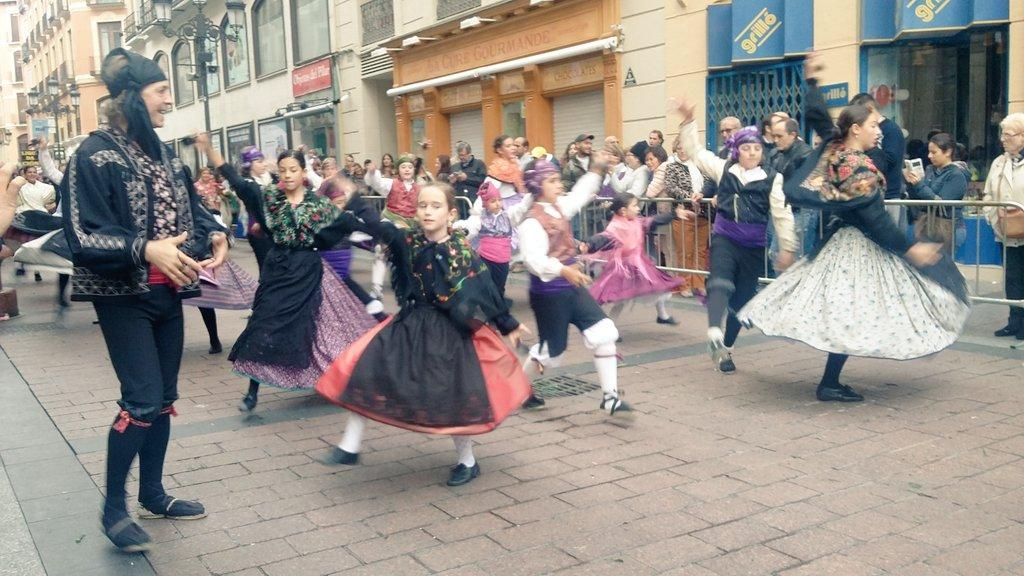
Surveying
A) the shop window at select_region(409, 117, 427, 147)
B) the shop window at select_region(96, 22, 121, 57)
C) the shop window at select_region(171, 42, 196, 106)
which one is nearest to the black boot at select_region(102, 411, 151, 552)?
the shop window at select_region(409, 117, 427, 147)

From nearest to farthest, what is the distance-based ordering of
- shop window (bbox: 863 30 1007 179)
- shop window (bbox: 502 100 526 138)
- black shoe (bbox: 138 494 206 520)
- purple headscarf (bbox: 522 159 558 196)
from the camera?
black shoe (bbox: 138 494 206 520)
purple headscarf (bbox: 522 159 558 196)
shop window (bbox: 863 30 1007 179)
shop window (bbox: 502 100 526 138)

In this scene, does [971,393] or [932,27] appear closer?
[971,393]

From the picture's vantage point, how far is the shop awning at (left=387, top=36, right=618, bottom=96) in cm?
1539

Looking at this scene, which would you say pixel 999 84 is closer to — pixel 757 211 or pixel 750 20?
pixel 750 20

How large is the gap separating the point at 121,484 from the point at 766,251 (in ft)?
23.1

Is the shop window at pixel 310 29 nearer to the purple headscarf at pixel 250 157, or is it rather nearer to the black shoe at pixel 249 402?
the purple headscarf at pixel 250 157

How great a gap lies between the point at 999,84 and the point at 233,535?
975cm

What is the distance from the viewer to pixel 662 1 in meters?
14.2

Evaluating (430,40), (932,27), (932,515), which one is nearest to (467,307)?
(932,515)

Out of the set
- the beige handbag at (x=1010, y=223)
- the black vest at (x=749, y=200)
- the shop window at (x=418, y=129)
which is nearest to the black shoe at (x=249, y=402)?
the black vest at (x=749, y=200)

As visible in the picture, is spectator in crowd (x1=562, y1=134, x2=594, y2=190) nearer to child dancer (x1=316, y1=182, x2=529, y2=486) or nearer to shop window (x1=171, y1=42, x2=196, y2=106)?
child dancer (x1=316, y1=182, x2=529, y2=486)

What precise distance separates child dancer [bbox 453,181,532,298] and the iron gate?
5026 millimetres

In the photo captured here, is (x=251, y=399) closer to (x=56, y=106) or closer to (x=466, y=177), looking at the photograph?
(x=466, y=177)

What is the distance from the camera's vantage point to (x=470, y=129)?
67.9 feet
